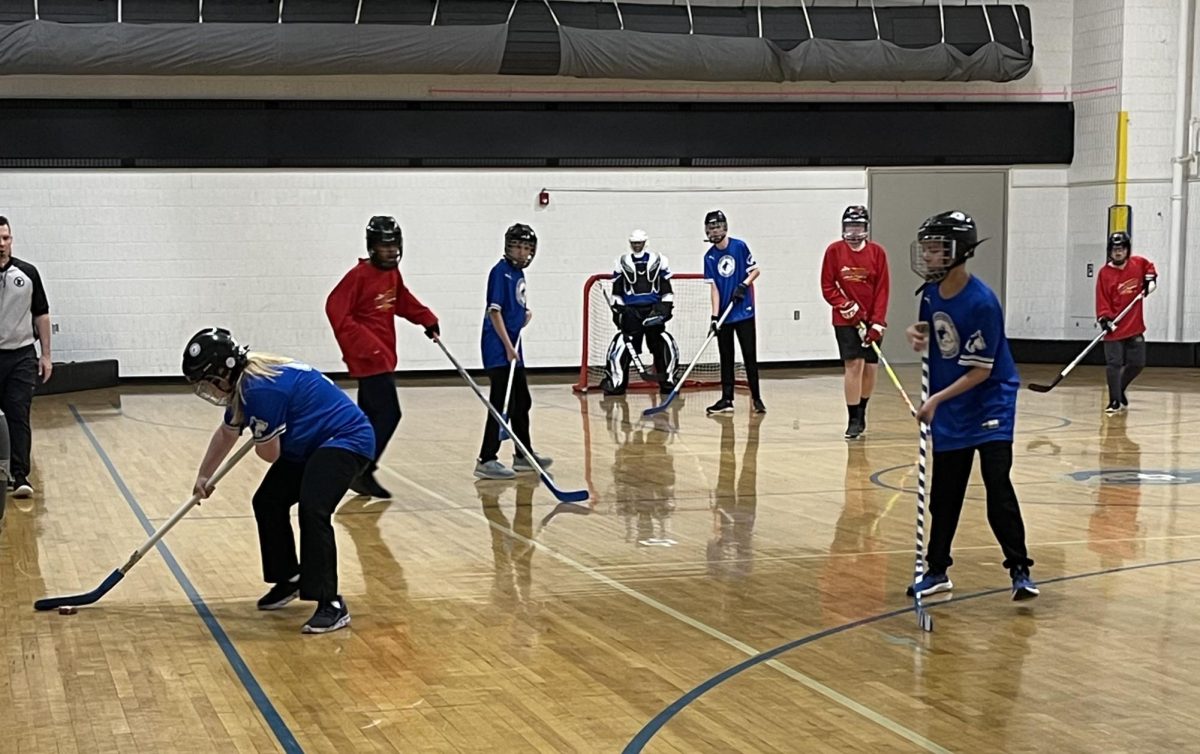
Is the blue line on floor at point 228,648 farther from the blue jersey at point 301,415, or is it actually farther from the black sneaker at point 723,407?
the black sneaker at point 723,407

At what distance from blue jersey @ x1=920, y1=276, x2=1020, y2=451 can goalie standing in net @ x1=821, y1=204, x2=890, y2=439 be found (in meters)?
5.54

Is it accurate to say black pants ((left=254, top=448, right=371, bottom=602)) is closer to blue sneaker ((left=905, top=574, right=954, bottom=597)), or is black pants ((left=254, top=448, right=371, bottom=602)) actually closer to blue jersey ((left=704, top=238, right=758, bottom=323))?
blue sneaker ((left=905, top=574, right=954, bottom=597))

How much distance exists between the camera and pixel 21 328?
916 cm

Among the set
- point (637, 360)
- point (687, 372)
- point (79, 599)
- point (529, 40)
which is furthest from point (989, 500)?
point (529, 40)

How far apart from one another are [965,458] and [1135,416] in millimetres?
7806

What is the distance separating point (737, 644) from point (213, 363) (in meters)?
2.21

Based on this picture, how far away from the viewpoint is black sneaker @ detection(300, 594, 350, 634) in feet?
19.4

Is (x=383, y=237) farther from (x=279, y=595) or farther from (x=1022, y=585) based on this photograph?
(x=1022, y=585)

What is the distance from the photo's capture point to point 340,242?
17922 millimetres

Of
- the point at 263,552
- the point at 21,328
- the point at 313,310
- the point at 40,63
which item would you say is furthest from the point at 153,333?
the point at 263,552

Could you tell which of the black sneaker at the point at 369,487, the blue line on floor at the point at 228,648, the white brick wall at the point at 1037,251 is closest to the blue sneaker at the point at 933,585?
the blue line on floor at the point at 228,648

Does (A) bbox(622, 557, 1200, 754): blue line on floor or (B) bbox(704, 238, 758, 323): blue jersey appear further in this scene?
(B) bbox(704, 238, 758, 323): blue jersey

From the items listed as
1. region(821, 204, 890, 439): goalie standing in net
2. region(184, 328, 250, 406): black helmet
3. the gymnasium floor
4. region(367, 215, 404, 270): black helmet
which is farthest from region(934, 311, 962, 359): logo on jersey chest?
region(821, 204, 890, 439): goalie standing in net

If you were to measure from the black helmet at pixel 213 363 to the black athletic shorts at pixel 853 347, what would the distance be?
22.7 feet
